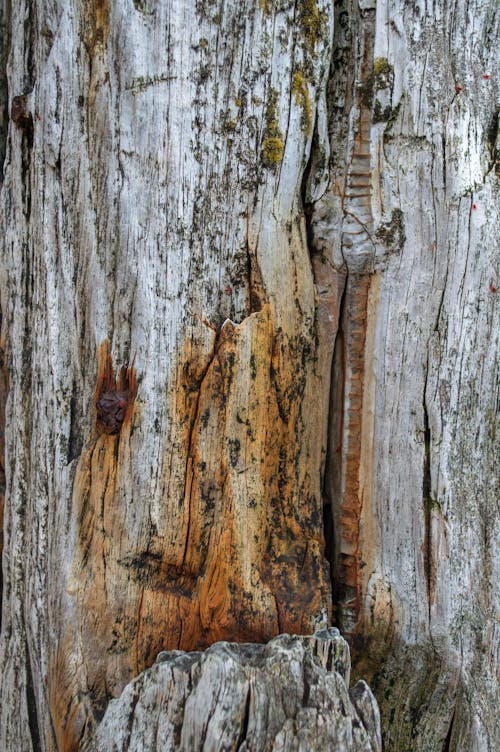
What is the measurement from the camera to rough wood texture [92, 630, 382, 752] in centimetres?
162

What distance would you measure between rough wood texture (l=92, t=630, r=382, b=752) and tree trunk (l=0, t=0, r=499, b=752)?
17 cm

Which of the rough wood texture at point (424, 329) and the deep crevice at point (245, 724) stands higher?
the rough wood texture at point (424, 329)

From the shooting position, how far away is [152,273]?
1.94m

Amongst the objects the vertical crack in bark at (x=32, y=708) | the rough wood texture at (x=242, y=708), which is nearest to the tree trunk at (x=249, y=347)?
the vertical crack in bark at (x=32, y=708)

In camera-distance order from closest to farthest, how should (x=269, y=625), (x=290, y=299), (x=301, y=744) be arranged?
(x=301, y=744)
(x=269, y=625)
(x=290, y=299)

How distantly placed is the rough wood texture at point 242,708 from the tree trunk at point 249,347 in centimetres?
17

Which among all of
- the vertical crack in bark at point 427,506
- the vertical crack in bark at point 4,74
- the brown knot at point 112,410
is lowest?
the vertical crack in bark at point 427,506

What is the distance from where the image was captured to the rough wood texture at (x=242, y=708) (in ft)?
5.32

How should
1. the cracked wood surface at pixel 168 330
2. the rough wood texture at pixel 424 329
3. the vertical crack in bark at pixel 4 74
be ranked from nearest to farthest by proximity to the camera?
the cracked wood surface at pixel 168 330 → the rough wood texture at pixel 424 329 → the vertical crack in bark at pixel 4 74

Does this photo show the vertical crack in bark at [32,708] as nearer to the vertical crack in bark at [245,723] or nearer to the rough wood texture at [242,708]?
the rough wood texture at [242,708]

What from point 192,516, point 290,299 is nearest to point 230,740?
point 192,516

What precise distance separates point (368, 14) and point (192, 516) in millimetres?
1669

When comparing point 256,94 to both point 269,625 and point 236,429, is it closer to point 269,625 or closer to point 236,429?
point 236,429

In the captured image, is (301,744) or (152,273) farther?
(152,273)
